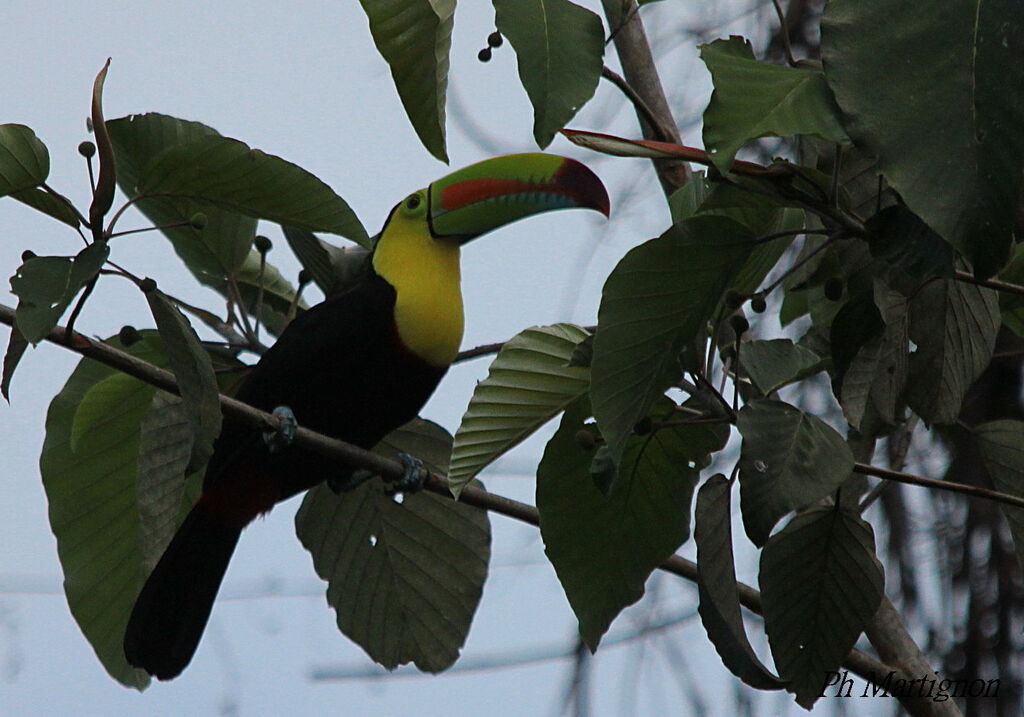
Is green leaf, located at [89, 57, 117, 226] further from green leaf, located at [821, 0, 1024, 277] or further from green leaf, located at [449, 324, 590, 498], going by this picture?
green leaf, located at [821, 0, 1024, 277]

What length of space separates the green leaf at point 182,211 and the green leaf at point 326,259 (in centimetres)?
11

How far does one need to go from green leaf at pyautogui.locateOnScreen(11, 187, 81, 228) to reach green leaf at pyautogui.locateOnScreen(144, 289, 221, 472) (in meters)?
0.22

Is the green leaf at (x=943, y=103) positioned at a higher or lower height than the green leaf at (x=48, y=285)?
higher

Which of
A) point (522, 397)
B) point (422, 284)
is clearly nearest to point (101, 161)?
point (522, 397)

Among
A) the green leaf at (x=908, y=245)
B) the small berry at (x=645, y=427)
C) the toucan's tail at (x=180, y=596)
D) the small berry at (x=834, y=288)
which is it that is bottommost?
the toucan's tail at (x=180, y=596)

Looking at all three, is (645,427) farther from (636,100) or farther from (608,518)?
(636,100)

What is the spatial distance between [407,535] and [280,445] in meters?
0.39

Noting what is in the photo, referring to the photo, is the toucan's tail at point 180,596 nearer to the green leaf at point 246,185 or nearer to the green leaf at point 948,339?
the green leaf at point 246,185

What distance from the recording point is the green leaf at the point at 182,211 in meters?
2.21

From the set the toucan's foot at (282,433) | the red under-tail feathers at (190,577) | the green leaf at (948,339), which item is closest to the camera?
the green leaf at (948,339)

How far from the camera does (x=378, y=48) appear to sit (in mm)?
1787

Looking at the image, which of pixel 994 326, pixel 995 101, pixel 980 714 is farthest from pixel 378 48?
pixel 980 714

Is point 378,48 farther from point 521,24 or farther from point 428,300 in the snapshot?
point 428,300

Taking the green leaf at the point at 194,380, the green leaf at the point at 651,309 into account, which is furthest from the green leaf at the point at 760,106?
the green leaf at the point at 194,380
